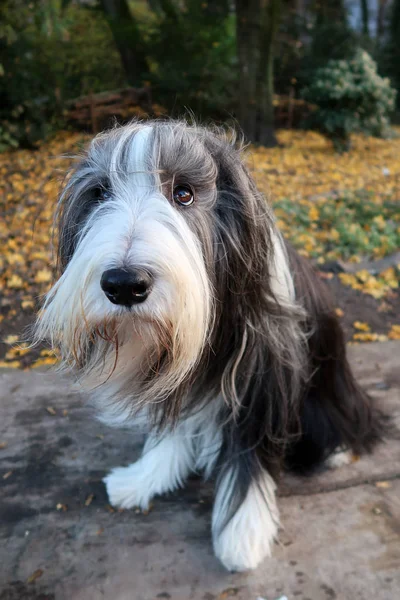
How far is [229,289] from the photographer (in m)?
1.76

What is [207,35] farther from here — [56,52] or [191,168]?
[191,168]

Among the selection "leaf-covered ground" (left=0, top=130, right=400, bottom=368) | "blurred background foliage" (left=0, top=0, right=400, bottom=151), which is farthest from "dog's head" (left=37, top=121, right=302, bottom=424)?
"blurred background foliage" (left=0, top=0, right=400, bottom=151)

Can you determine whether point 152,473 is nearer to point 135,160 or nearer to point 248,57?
point 135,160

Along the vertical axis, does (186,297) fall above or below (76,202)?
below

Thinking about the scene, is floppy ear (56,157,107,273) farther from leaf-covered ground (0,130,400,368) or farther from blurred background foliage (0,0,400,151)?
blurred background foliage (0,0,400,151)

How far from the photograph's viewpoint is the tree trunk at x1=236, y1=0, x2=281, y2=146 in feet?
26.9

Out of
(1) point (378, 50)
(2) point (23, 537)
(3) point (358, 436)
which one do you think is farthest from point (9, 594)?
(1) point (378, 50)

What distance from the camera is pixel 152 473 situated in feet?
7.85

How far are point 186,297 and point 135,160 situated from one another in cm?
Result: 46

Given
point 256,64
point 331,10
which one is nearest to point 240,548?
point 256,64

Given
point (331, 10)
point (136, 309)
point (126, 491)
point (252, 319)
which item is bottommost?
point (126, 491)

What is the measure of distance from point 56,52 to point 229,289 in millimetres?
8830

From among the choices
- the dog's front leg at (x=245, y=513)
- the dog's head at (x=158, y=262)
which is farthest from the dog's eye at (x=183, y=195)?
the dog's front leg at (x=245, y=513)

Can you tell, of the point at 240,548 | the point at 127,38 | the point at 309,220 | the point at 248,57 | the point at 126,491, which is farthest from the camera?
the point at 127,38
